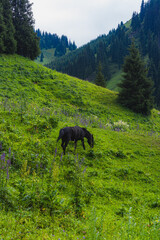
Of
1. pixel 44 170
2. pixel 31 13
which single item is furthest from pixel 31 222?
pixel 31 13

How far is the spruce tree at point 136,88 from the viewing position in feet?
104

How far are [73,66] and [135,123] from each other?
127327 mm

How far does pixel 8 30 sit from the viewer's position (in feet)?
111

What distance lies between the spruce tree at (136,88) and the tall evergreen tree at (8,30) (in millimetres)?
23951

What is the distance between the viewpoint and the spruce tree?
1252 inches

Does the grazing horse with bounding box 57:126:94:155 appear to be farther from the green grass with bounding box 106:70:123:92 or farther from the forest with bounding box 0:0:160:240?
the green grass with bounding box 106:70:123:92

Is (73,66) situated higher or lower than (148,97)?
higher

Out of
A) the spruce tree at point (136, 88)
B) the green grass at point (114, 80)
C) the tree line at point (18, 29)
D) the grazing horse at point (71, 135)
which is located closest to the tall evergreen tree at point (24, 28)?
the tree line at point (18, 29)

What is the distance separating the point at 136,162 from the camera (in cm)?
986

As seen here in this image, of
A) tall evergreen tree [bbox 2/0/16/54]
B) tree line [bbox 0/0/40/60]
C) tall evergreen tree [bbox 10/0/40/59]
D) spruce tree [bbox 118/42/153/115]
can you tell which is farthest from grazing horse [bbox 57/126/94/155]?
tall evergreen tree [bbox 10/0/40/59]

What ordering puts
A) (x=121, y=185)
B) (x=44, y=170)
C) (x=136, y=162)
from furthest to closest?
(x=136, y=162), (x=121, y=185), (x=44, y=170)

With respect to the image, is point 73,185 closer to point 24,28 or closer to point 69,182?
point 69,182

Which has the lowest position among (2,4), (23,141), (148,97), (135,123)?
(135,123)

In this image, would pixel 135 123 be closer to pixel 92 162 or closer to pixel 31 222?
pixel 92 162
